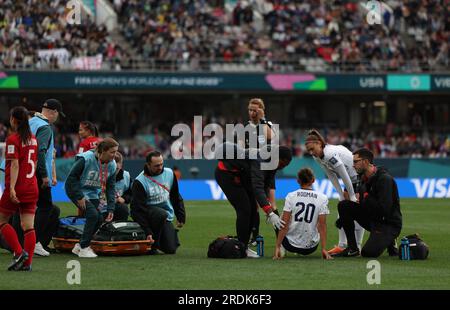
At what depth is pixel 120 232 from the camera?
13523 millimetres

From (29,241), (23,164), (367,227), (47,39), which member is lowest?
(367,227)

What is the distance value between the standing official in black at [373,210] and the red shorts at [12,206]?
14.6 feet

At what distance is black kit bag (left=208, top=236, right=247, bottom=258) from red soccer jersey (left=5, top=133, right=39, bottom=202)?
298 centimetres

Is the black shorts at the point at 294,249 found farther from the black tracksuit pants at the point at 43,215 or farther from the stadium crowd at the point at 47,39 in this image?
the stadium crowd at the point at 47,39

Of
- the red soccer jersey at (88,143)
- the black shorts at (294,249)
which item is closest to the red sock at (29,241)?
the black shorts at (294,249)

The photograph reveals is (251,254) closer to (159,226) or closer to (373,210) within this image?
(159,226)

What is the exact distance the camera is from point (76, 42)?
3909 centimetres

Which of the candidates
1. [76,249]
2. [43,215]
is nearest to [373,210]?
[76,249]

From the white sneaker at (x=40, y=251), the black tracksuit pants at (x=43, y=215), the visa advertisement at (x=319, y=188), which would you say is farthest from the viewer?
the visa advertisement at (x=319, y=188)

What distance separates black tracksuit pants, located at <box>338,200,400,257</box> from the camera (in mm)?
13492

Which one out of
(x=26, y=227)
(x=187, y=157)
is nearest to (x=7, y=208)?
(x=26, y=227)

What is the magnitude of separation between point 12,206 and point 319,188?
20683 mm

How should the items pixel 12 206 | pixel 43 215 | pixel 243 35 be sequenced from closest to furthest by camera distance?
pixel 12 206 < pixel 43 215 < pixel 243 35

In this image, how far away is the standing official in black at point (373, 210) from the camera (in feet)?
44.2
